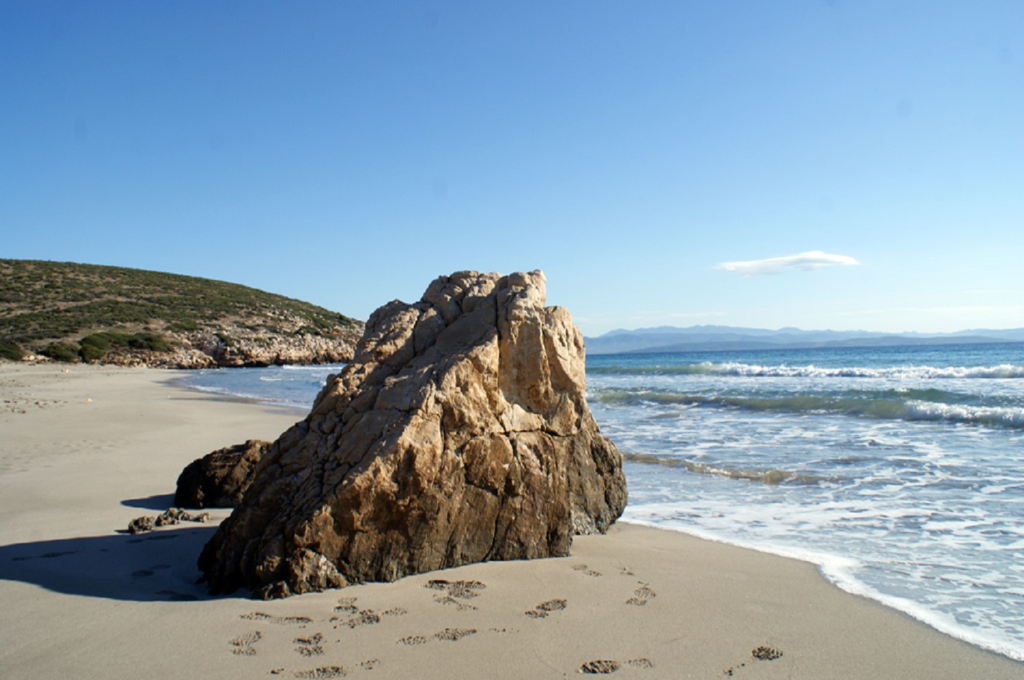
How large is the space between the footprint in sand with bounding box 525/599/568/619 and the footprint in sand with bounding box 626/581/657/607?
1.31 ft

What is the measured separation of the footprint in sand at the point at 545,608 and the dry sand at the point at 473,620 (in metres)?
0.01

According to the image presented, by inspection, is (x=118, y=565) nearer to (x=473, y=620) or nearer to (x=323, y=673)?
(x=323, y=673)

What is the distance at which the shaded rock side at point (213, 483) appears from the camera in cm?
622

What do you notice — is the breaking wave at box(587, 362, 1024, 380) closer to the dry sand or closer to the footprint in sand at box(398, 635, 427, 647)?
the dry sand

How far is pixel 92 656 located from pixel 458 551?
6.66 feet

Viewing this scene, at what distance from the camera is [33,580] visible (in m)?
4.15

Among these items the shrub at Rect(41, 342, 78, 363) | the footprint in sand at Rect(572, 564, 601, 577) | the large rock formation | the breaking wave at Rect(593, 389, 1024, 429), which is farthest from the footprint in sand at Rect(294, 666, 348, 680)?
the shrub at Rect(41, 342, 78, 363)

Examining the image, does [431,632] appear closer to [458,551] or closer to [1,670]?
[458,551]

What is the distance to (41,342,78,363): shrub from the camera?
34906 mm

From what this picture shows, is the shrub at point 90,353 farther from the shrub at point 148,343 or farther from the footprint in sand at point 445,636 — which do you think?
the footprint in sand at point 445,636

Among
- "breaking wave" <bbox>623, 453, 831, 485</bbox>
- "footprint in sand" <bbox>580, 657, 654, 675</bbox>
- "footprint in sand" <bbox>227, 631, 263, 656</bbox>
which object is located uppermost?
"footprint in sand" <bbox>227, 631, 263, 656</bbox>

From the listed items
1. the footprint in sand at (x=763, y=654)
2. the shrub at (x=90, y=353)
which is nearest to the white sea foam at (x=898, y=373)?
the footprint in sand at (x=763, y=654)

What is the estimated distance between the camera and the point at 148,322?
153 ft

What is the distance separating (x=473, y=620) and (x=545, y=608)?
433 millimetres
